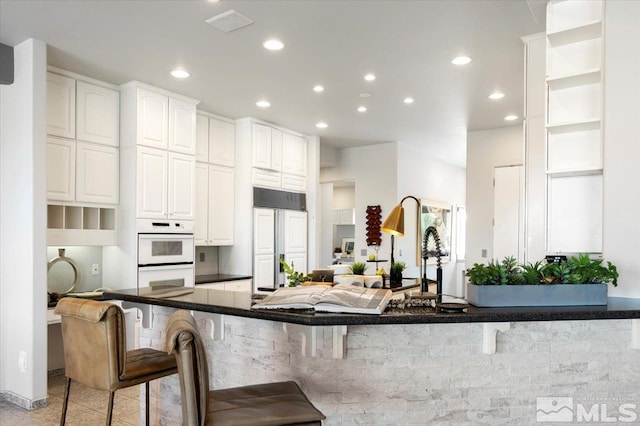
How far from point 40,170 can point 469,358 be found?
340 cm

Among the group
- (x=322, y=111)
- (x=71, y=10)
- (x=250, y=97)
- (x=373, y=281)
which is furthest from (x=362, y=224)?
(x=71, y=10)

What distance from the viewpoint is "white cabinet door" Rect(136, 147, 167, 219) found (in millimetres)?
4629

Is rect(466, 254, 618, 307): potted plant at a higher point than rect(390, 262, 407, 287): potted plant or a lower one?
higher

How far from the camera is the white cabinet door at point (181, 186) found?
4.96 metres

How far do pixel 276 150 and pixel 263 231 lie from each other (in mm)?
1127

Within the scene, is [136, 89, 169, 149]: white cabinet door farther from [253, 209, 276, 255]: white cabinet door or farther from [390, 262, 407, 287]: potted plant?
[390, 262, 407, 287]: potted plant

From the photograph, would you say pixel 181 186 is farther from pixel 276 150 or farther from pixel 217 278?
pixel 276 150

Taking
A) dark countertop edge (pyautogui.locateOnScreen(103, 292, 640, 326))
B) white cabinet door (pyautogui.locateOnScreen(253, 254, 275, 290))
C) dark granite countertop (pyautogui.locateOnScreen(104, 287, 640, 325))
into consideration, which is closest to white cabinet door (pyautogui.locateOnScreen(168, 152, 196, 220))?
white cabinet door (pyautogui.locateOnScreen(253, 254, 275, 290))

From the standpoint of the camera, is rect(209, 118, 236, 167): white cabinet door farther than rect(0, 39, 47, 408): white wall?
Yes

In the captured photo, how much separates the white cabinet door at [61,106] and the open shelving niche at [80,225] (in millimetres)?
668

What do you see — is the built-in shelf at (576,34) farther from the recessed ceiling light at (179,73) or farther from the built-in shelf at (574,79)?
the recessed ceiling light at (179,73)

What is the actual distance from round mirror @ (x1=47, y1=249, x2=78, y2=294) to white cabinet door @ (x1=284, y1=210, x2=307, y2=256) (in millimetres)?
2732

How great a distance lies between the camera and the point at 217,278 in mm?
5656

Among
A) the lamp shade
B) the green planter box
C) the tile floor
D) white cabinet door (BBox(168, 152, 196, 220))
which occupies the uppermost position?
white cabinet door (BBox(168, 152, 196, 220))
